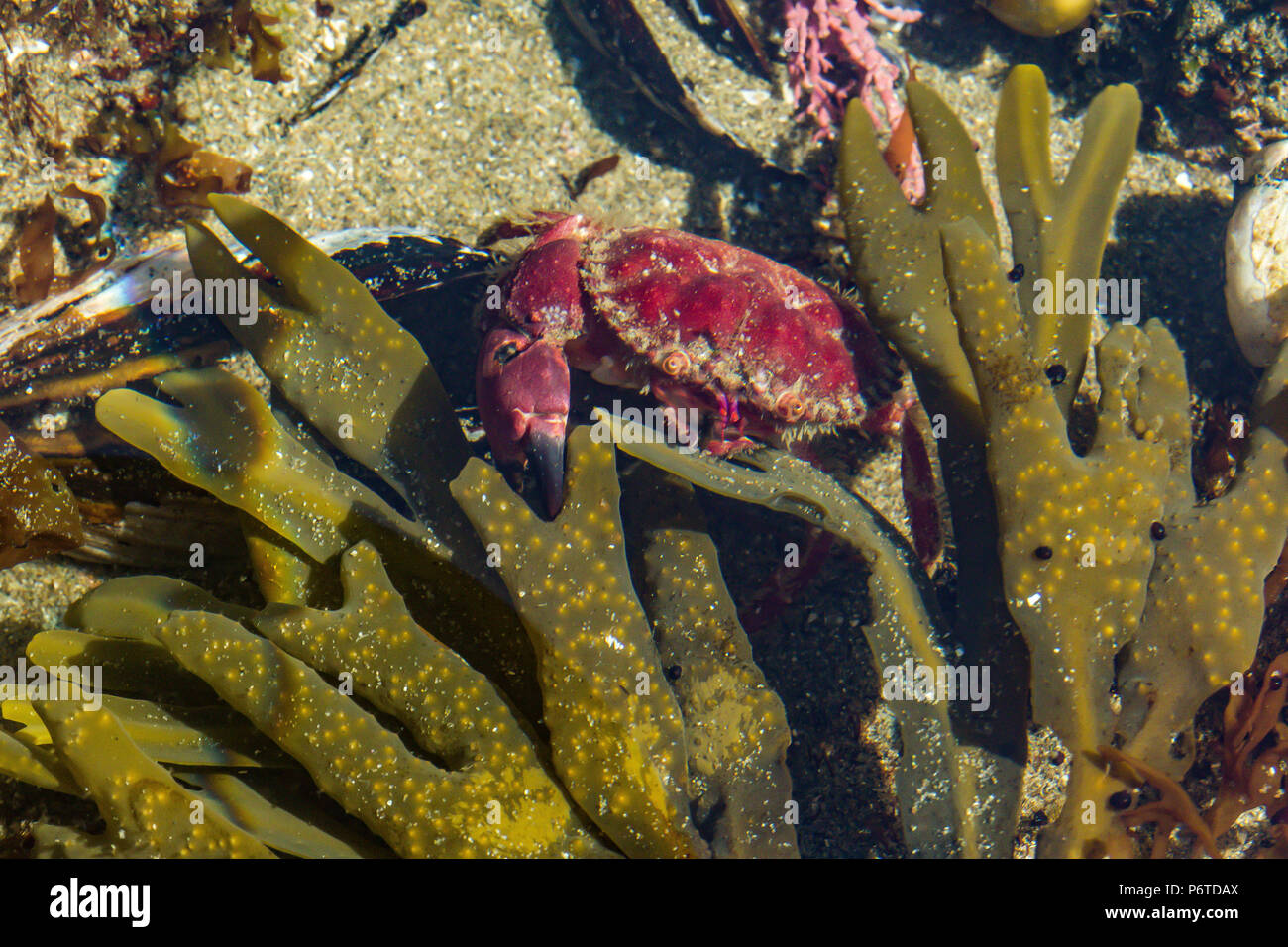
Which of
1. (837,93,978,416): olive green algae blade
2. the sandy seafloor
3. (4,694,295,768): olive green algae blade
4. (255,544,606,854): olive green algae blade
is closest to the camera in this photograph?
(255,544,606,854): olive green algae blade

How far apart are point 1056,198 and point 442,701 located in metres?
2.91

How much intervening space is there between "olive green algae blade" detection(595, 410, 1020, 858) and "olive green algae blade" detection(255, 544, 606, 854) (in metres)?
0.83

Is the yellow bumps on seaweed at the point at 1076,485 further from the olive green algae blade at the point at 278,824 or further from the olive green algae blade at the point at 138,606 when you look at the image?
the olive green algae blade at the point at 138,606

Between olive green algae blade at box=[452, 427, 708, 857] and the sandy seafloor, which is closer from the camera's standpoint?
olive green algae blade at box=[452, 427, 708, 857]

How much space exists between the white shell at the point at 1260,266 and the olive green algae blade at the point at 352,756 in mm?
3433

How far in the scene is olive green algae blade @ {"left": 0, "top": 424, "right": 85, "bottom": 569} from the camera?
2506 mm

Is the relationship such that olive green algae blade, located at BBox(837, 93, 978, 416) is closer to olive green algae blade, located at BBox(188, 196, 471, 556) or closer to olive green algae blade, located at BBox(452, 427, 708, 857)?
olive green algae blade, located at BBox(452, 427, 708, 857)

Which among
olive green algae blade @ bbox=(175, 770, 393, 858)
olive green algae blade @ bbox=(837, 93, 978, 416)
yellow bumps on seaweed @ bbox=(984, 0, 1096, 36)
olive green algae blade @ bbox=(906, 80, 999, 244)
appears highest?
yellow bumps on seaweed @ bbox=(984, 0, 1096, 36)

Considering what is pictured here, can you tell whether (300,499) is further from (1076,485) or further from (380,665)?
(1076,485)

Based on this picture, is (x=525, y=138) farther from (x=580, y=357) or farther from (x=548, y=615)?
(x=548, y=615)

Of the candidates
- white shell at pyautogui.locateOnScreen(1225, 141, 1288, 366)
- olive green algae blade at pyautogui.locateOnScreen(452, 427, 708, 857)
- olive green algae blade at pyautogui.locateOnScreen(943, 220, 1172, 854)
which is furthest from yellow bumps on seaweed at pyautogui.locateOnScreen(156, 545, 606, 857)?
white shell at pyautogui.locateOnScreen(1225, 141, 1288, 366)

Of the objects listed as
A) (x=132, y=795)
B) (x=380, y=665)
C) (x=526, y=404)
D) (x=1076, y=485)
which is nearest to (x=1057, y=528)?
(x=1076, y=485)

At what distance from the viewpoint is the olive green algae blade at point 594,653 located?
6.57ft

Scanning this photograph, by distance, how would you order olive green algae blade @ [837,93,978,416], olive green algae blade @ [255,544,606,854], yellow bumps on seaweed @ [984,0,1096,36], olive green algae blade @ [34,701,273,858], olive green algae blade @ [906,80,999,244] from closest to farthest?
olive green algae blade @ [34,701,273,858] → olive green algae blade @ [255,544,606,854] → olive green algae blade @ [837,93,978,416] → olive green algae blade @ [906,80,999,244] → yellow bumps on seaweed @ [984,0,1096,36]
